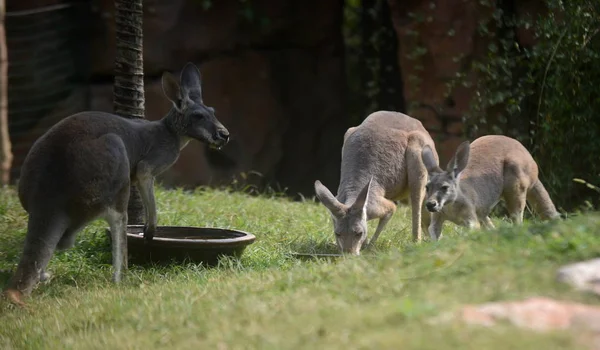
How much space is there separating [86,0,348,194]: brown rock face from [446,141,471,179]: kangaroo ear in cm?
464

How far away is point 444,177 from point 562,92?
278cm

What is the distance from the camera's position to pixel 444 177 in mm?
7414

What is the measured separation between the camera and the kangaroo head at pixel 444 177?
7.27m

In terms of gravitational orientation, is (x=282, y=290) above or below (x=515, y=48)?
below

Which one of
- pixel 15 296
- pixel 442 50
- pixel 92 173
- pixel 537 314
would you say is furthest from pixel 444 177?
pixel 442 50

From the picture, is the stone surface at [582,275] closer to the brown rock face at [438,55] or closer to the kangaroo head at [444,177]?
the kangaroo head at [444,177]

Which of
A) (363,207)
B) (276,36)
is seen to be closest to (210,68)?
(276,36)

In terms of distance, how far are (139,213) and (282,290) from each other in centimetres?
292

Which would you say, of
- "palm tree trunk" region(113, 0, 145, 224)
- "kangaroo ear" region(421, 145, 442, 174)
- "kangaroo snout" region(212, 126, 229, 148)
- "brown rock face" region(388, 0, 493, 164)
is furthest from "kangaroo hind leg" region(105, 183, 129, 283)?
"brown rock face" region(388, 0, 493, 164)

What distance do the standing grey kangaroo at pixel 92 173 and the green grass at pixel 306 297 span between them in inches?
13.5

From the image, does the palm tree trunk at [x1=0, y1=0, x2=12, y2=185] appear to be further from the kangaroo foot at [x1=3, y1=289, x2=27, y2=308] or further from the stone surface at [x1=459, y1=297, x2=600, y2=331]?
the stone surface at [x1=459, y1=297, x2=600, y2=331]

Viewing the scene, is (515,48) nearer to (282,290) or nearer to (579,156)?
(579,156)

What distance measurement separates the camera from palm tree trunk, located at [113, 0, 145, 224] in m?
7.35

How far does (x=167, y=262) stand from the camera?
6.71 meters
